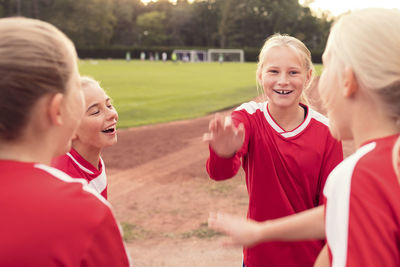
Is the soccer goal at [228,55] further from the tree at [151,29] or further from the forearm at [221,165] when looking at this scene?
the forearm at [221,165]

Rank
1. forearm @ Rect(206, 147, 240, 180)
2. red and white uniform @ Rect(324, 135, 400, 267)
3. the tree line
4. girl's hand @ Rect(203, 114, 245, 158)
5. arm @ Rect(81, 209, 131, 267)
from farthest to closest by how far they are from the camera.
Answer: the tree line < forearm @ Rect(206, 147, 240, 180) < girl's hand @ Rect(203, 114, 245, 158) < arm @ Rect(81, 209, 131, 267) < red and white uniform @ Rect(324, 135, 400, 267)

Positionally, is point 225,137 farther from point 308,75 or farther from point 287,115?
point 308,75

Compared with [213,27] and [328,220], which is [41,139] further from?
[213,27]

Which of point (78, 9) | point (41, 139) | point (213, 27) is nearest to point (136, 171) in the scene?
point (41, 139)

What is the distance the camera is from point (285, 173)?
9.19 ft

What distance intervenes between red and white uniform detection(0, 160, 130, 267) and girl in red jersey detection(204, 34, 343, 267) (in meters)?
1.23

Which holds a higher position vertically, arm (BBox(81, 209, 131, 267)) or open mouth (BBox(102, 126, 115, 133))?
arm (BBox(81, 209, 131, 267))

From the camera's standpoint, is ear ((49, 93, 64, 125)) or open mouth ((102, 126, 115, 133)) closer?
ear ((49, 93, 64, 125))

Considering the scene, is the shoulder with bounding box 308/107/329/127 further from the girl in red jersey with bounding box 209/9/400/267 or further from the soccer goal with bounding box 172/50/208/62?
the soccer goal with bounding box 172/50/208/62

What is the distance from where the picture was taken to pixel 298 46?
3.00 metres

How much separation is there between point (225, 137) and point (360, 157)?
111cm

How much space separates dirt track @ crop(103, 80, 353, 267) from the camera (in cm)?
519

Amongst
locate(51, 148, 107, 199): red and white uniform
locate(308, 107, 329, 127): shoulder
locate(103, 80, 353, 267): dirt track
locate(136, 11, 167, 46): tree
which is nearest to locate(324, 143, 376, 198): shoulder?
locate(308, 107, 329, 127): shoulder

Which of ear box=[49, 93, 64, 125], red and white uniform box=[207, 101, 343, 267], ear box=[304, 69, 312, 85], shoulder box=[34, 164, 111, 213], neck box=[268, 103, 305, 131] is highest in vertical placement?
ear box=[49, 93, 64, 125]
